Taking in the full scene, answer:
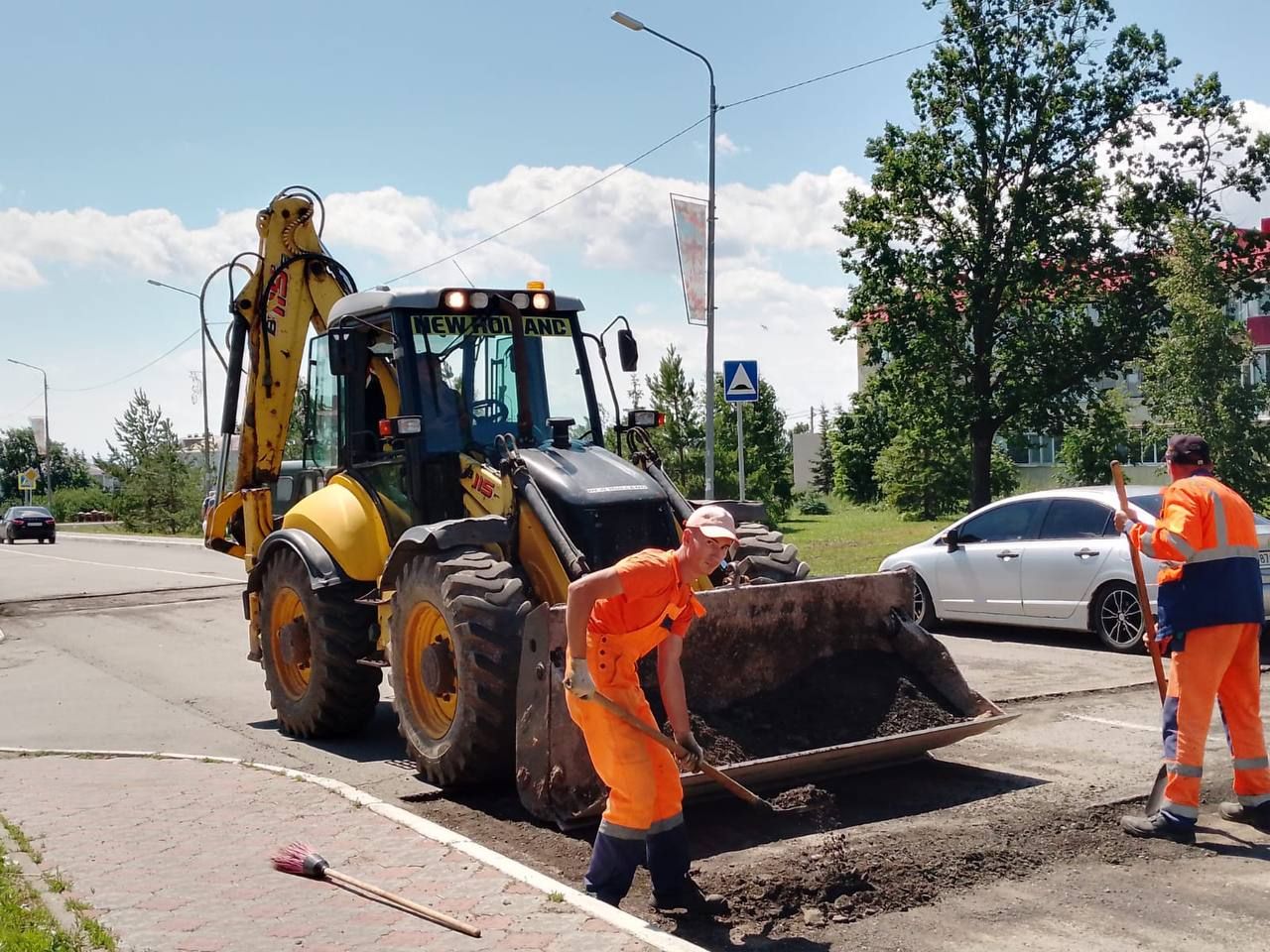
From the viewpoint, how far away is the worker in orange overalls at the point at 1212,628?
607cm

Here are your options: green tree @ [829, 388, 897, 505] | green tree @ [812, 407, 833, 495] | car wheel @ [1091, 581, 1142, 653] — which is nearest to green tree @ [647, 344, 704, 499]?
car wheel @ [1091, 581, 1142, 653]

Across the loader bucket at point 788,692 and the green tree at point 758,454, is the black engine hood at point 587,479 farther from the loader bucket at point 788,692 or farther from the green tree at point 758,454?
the green tree at point 758,454

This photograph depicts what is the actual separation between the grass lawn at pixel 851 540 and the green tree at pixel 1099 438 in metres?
4.14

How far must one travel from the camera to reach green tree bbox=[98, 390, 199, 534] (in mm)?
49656

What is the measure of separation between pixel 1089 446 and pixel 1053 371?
6521 mm

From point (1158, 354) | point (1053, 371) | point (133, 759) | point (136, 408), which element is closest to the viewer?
point (133, 759)

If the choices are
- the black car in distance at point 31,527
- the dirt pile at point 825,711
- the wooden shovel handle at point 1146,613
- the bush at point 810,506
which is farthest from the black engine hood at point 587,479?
the black car in distance at point 31,527

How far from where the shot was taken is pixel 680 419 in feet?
94.2

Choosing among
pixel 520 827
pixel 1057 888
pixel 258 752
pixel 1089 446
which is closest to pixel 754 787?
pixel 520 827

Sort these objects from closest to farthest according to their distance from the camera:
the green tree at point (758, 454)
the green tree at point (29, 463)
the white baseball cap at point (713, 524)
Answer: the white baseball cap at point (713, 524)
the green tree at point (758, 454)
the green tree at point (29, 463)

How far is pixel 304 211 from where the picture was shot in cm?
1072

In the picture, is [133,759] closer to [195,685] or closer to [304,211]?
[195,685]

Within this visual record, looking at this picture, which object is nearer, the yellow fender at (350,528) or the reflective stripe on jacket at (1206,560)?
the reflective stripe on jacket at (1206,560)

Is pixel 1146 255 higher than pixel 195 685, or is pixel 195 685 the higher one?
pixel 1146 255
